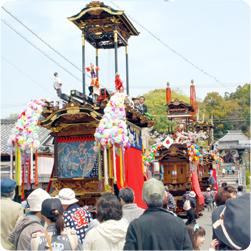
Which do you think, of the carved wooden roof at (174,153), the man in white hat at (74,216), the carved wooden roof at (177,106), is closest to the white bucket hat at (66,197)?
the man in white hat at (74,216)

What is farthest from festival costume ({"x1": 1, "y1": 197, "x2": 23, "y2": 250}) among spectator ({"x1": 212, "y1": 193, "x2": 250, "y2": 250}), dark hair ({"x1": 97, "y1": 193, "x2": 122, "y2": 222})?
spectator ({"x1": 212, "y1": 193, "x2": 250, "y2": 250})

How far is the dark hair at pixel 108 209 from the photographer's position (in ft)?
14.2

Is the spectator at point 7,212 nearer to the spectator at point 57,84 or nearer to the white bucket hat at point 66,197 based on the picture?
the white bucket hat at point 66,197

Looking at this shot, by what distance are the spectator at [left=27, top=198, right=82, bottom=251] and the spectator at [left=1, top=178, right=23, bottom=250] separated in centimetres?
121

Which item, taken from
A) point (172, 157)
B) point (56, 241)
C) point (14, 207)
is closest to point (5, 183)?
point (14, 207)

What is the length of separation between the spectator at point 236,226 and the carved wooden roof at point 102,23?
909 centimetres

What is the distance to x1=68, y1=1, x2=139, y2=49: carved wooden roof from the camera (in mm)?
11797

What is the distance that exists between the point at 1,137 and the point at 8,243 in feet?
59.6

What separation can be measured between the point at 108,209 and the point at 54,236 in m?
0.71

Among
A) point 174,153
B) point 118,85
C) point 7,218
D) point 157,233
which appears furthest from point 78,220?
point 174,153

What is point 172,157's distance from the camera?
1839 cm

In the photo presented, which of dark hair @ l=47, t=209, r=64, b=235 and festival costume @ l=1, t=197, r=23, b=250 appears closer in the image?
dark hair @ l=47, t=209, r=64, b=235

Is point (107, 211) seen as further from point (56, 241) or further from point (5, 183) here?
point (5, 183)

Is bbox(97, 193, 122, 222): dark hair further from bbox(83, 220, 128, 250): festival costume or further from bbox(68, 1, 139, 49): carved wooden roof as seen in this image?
bbox(68, 1, 139, 49): carved wooden roof
